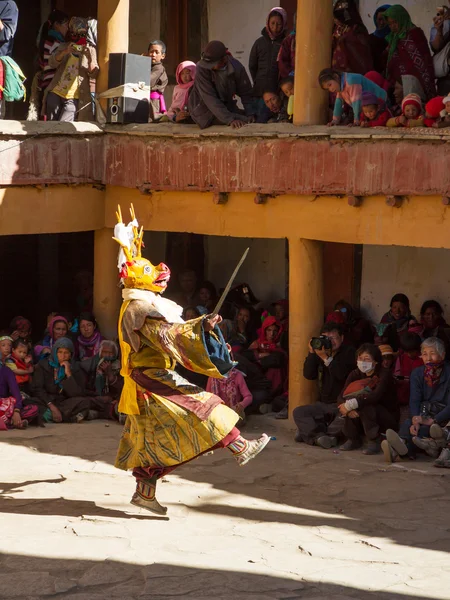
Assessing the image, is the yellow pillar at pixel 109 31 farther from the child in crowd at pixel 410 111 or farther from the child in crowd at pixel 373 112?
the child in crowd at pixel 410 111

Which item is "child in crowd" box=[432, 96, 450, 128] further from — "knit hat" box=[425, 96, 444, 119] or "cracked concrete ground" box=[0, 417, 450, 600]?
"cracked concrete ground" box=[0, 417, 450, 600]

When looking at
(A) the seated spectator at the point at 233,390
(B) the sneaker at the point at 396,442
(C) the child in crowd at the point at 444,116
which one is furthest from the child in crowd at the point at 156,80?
(B) the sneaker at the point at 396,442

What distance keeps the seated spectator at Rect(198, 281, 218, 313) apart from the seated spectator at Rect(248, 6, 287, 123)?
2.30m

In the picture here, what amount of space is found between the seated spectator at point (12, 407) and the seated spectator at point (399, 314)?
3.36m

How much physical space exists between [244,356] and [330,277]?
1825 mm

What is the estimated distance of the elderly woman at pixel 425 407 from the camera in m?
9.93

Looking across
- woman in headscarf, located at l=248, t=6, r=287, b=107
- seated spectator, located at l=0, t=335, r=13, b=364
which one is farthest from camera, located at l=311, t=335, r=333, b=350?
seated spectator, located at l=0, t=335, r=13, b=364

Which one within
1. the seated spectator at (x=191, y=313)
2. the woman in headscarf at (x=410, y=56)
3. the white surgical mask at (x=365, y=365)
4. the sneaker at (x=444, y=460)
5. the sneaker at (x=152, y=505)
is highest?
the woman in headscarf at (x=410, y=56)

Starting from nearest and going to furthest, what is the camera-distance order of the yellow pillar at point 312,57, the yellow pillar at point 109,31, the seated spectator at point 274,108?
1. the yellow pillar at point 312,57
2. the seated spectator at point 274,108
3. the yellow pillar at point 109,31

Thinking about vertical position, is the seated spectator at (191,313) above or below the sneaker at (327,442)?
above

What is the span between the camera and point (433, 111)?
10133mm

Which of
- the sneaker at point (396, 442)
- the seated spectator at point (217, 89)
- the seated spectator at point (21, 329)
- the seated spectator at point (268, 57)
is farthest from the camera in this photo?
the seated spectator at point (21, 329)

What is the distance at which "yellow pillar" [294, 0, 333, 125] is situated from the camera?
434 inches

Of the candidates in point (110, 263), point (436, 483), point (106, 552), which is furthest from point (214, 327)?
point (110, 263)
